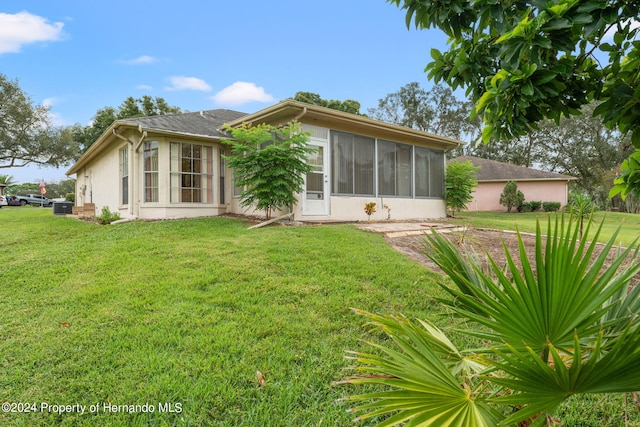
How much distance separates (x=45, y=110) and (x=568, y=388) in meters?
36.4

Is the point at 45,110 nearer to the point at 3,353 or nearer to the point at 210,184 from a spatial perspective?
the point at 210,184

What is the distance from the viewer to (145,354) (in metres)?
2.64

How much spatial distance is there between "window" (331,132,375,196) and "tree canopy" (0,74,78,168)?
95.8ft

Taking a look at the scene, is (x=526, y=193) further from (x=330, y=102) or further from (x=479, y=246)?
(x=479, y=246)

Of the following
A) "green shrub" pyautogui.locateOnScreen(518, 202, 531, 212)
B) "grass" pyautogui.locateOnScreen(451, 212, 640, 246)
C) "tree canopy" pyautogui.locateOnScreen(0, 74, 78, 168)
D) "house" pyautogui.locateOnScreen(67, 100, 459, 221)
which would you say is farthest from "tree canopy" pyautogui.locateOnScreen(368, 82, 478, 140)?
"tree canopy" pyautogui.locateOnScreen(0, 74, 78, 168)

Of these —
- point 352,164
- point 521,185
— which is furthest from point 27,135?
point 521,185

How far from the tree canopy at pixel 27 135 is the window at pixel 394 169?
97.2 feet

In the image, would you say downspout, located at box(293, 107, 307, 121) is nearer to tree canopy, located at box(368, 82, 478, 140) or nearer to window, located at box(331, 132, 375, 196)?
window, located at box(331, 132, 375, 196)

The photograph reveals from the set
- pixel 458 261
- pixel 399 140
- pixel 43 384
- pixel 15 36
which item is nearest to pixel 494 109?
pixel 458 261

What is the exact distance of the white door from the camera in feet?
28.9

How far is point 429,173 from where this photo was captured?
1170cm

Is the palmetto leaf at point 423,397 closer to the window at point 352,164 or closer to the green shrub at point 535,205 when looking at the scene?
the window at point 352,164

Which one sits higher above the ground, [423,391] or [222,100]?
[222,100]

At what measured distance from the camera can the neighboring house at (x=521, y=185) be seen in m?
21.2
